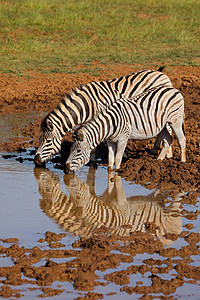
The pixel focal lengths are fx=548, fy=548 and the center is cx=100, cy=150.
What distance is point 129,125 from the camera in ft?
30.9

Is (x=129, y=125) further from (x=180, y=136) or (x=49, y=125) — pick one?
(x=49, y=125)

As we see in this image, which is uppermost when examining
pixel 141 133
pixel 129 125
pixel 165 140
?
pixel 129 125

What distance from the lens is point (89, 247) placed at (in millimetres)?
5891

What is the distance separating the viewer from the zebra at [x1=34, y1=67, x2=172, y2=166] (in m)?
9.70

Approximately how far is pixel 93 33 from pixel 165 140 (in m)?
15.5

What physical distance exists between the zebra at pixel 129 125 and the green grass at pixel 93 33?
987 centimetres

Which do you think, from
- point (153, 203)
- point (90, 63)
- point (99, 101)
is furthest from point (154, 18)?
point (153, 203)

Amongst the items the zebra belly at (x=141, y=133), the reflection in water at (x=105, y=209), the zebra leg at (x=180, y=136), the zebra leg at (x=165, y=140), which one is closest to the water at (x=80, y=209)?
the reflection in water at (x=105, y=209)

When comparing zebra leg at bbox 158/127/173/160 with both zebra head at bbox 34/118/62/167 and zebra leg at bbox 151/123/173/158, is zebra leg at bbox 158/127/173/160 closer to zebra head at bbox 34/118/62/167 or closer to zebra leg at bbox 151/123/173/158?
zebra leg at bbox 151/123/173/158

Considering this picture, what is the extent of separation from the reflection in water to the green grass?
11.0 m

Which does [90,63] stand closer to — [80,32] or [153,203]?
[80,32]

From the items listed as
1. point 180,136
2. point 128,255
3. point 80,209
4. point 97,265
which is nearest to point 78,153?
point 80,209

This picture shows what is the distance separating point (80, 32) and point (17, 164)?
15727mm

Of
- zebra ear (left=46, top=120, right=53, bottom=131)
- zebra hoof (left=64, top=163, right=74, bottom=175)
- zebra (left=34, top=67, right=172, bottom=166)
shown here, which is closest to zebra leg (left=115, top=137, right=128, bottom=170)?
zebra hoof (left=64, top=163, right=74, bottom=175)
